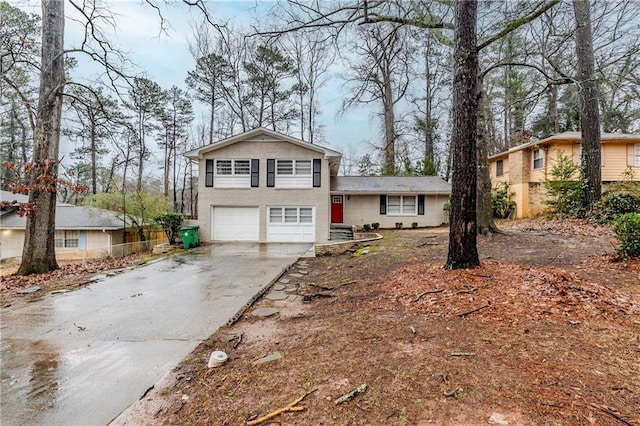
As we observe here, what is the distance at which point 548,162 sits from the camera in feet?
53.4

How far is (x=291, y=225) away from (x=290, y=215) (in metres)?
0.48

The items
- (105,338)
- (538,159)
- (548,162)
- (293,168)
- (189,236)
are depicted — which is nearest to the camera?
(105,338)

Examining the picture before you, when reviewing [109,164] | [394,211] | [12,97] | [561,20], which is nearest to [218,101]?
[109,164]

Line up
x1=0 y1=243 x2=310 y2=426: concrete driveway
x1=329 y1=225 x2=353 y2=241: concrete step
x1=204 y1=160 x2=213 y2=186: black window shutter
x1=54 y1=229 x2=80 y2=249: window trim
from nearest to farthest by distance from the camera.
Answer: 1. x1=0 y1=243 x2=310 y2=426: concrete driveway
2. x1=204 y1=160 x2=213 y2=186: black window shutter
3. x1=329 y1=225 x2=353 y2=241: concrete step
4. x1=54 y1=229 x2=80 y2=249: window trim

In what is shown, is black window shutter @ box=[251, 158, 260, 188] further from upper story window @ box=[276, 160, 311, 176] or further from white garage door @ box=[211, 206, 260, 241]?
white garage door @ box=[211, 206, 260, 241]

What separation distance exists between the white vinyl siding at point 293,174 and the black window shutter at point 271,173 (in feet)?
0.47

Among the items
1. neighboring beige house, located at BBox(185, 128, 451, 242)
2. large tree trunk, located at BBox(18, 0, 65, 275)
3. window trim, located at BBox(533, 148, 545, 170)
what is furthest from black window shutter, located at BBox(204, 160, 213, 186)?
window trim, located at BBox(533, 148, 545, 170)

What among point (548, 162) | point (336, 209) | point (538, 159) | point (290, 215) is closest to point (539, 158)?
point (538, 159)

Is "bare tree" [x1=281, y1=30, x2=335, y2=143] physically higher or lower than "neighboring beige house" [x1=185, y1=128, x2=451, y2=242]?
higher

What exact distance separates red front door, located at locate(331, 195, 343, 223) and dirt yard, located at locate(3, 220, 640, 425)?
1301 cm

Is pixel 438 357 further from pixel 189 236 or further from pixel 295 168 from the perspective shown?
pixel 295 168

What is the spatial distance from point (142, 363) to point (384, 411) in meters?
2.71

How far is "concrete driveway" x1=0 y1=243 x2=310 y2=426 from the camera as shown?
9.09 feet

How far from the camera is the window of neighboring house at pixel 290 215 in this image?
1488cm
